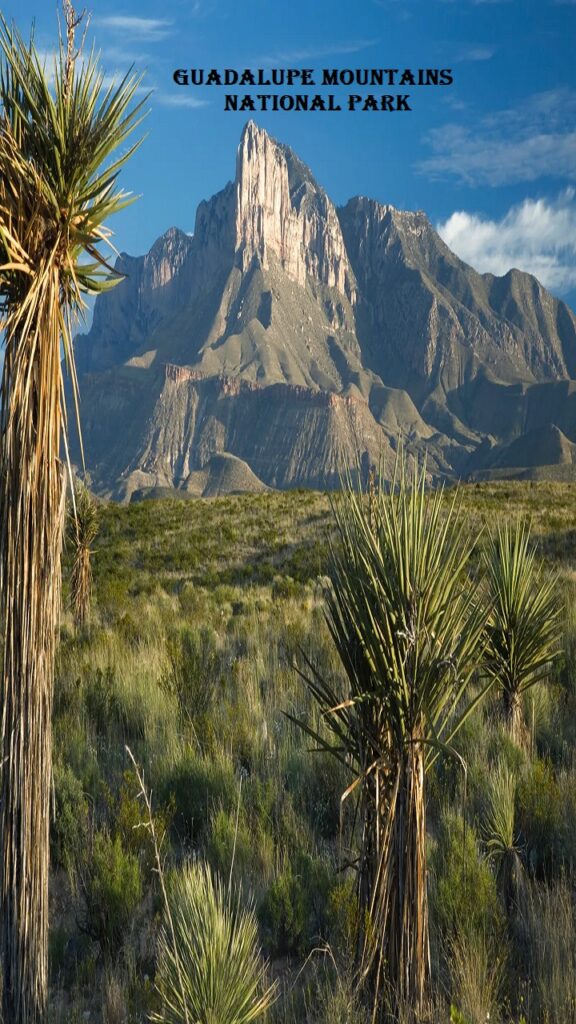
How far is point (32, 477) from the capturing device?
2.94 meters

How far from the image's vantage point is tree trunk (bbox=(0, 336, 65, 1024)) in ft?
9.63

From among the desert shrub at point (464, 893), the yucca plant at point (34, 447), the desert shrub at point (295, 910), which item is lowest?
the desert shrub at point (295, 910)

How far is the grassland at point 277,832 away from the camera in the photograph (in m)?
3.29

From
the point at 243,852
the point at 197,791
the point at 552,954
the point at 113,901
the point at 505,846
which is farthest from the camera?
the point at 197,791

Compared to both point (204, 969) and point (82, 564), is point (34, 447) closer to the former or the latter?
point (204, 969)

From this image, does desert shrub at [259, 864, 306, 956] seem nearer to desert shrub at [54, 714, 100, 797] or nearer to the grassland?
the grassland

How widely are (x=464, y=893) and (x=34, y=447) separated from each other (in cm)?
291

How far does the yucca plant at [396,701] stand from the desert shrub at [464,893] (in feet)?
1.54

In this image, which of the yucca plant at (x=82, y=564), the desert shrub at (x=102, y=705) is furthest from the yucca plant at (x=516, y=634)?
the yucca plant at (x=82, y=564)

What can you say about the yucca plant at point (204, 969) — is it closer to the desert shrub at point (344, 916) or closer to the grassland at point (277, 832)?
the grassland at point (277, 832)

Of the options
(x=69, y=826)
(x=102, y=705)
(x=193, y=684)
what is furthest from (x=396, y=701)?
(x=102, y=705)

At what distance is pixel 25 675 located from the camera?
2936mm

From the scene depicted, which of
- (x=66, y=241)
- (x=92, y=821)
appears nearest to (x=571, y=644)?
(x=92, y=821)

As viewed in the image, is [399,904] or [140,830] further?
[140,830]
